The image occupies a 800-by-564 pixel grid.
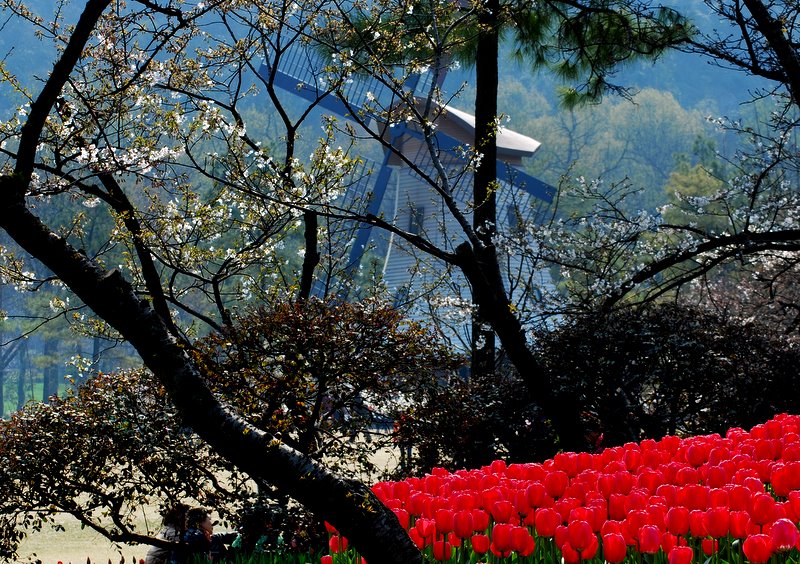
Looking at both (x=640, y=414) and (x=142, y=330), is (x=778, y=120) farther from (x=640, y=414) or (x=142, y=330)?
(x=142, y=330)

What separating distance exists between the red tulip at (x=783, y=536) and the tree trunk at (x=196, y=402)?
3.93 ft

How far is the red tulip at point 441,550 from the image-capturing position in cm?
338

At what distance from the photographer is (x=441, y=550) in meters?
3.39

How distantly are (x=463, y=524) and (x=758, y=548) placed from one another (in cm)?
96

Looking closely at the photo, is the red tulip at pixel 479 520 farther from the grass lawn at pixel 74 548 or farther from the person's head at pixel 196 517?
Result: the grass lawn at pixel 74 548

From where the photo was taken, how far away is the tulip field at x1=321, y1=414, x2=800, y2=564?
305cm

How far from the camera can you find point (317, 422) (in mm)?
6719

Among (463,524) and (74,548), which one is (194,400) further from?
(74,548)

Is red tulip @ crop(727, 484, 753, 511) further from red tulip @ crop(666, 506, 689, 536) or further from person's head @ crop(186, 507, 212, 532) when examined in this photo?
person's head @ crop(186, 507, 212, 532)

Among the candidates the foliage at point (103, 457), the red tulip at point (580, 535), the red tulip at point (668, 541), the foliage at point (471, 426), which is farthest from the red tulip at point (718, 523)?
the foliage at point (471, 426)

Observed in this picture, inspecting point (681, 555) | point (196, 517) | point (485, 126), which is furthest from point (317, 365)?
point (485, 126)

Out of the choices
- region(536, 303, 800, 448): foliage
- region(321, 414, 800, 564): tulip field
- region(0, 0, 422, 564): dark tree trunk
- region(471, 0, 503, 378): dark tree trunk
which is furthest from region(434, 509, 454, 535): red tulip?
region(471, 0, 503, 378): dark tree trunk

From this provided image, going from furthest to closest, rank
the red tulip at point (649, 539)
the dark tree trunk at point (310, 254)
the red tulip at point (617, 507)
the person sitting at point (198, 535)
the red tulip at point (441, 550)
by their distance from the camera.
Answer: the dark tree trunk at point (310, 254) < the person sitting at point (198, 535) < the red tulip at point (617, 507) < the red tulip at point (441, 550) < the red tulip at point (649, 539)

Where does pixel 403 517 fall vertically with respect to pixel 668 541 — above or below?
above
